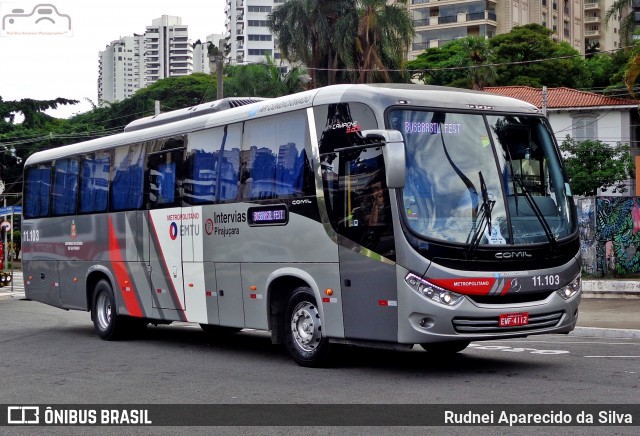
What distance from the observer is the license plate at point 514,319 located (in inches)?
438

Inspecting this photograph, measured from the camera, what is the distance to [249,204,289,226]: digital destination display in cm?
1286

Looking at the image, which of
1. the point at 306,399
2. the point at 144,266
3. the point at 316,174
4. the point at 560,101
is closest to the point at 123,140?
the point at 144,266

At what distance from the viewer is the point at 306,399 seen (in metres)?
10.0

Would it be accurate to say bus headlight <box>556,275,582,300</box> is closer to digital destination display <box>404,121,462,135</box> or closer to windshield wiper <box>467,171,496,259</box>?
windshield wiper <box>467,171,496,259</box>

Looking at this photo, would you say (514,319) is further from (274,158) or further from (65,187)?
(65,187)

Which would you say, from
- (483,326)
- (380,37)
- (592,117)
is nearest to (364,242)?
(483,326)

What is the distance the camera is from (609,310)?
21875 mm

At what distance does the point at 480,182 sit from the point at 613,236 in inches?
756

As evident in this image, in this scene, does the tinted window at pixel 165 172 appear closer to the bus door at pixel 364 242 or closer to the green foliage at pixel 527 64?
the bus door at pixel 364 242

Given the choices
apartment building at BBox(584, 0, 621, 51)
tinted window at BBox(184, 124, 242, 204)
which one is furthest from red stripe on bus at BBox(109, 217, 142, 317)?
apartment building at BBox(584, 0, 621, 51)

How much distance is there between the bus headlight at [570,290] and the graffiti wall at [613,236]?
17.8m

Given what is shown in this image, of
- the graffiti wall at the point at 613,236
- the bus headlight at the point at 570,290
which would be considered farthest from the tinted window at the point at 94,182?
the graffiti wall at the point at 613,236

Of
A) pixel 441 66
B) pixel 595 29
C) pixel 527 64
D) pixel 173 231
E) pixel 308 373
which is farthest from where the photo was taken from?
pixel 595 29

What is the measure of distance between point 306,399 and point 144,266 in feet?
23.0
